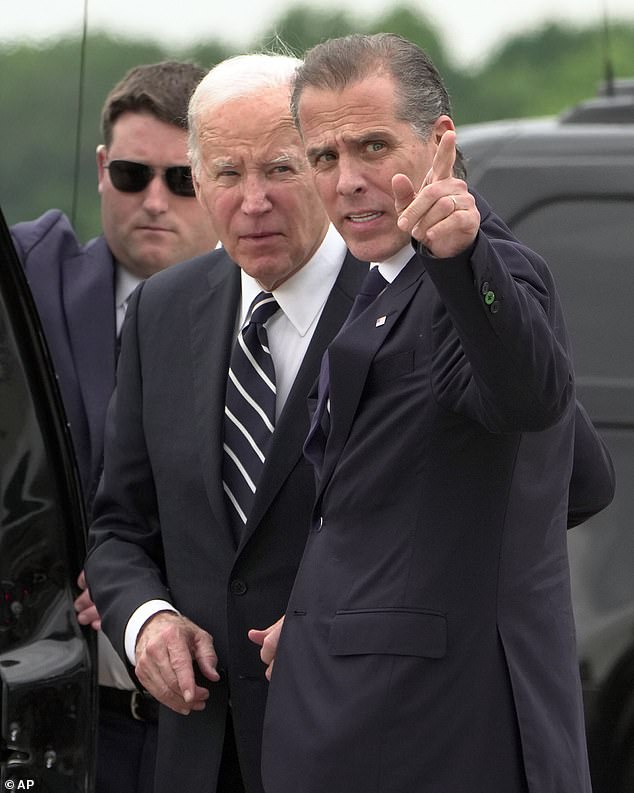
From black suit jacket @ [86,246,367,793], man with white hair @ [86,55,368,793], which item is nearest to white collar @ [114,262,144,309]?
black suit jacket @ [86,246,367,793]

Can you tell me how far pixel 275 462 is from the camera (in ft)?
8.13

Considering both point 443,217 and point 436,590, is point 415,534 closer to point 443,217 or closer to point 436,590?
point 436,590

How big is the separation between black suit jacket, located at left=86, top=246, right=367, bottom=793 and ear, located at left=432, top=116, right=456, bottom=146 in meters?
0.46

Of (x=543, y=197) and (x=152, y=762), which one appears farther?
(x=543, y=197)

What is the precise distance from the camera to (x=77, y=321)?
3.08m

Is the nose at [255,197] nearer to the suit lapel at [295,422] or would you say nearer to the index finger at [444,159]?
the suit lapel at [295,422]

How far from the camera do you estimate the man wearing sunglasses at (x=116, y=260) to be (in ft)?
9.63

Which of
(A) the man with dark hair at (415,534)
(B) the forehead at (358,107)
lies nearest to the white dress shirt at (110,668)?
(A) the man with dark hair at (415,534)

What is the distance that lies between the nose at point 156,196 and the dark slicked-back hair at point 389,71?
3.45ft

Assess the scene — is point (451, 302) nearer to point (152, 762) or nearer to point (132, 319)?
point (132, 319)

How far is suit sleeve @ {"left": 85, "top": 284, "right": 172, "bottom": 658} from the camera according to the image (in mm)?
2633

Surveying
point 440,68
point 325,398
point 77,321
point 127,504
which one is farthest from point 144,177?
point 440,68

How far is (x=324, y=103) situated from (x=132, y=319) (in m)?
0.76

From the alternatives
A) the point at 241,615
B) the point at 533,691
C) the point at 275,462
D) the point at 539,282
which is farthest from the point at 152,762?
the point at 539,282
